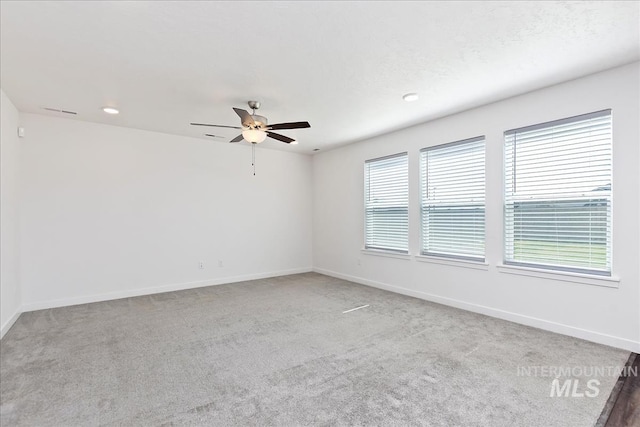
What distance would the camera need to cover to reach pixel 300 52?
2633mm

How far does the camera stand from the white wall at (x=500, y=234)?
2.84 meters

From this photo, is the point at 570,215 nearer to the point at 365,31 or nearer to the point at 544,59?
Result: the point at 544,59

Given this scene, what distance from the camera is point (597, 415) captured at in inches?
75.8

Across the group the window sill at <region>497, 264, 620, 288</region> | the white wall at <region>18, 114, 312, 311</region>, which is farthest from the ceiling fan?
the window sill at <region>497, 264, 620, 288</region>

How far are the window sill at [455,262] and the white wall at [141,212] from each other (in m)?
3.07

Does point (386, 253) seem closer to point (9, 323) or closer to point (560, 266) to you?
point (560, 266)

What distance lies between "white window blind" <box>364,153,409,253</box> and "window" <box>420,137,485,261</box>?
39 cm

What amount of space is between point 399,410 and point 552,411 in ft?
3.27

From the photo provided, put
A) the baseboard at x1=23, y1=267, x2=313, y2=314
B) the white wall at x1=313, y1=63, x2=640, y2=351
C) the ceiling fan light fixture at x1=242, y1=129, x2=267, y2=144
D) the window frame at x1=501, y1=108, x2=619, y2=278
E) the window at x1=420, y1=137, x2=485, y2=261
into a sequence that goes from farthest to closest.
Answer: the baseboard at x1=23, y1=267, x2=313, y2=314, the window at x1=420, y1=137, x2=485, y2=261, the ceiling fan light fixture at x1=242, y1=129, x2=267, y2=144, the window frame at x1=501, y1=108, x2=619, y2=278, the white wall at x1=313, y1=63, x2=640, y2=351

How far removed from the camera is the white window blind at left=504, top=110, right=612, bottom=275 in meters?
3.04

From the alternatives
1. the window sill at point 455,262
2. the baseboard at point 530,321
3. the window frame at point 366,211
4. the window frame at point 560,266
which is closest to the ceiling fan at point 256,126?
the window frame at point 366,211

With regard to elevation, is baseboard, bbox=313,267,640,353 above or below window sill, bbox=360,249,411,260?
below

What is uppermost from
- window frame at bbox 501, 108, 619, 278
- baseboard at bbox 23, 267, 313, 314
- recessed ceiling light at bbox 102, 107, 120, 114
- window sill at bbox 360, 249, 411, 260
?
recessed ceiling light at bbox 102, 107, 120, 114

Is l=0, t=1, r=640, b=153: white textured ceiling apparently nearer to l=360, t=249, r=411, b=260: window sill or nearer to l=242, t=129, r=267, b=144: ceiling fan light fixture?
l=242, t=129, r=267, b=144: ceiling fan light fixture
